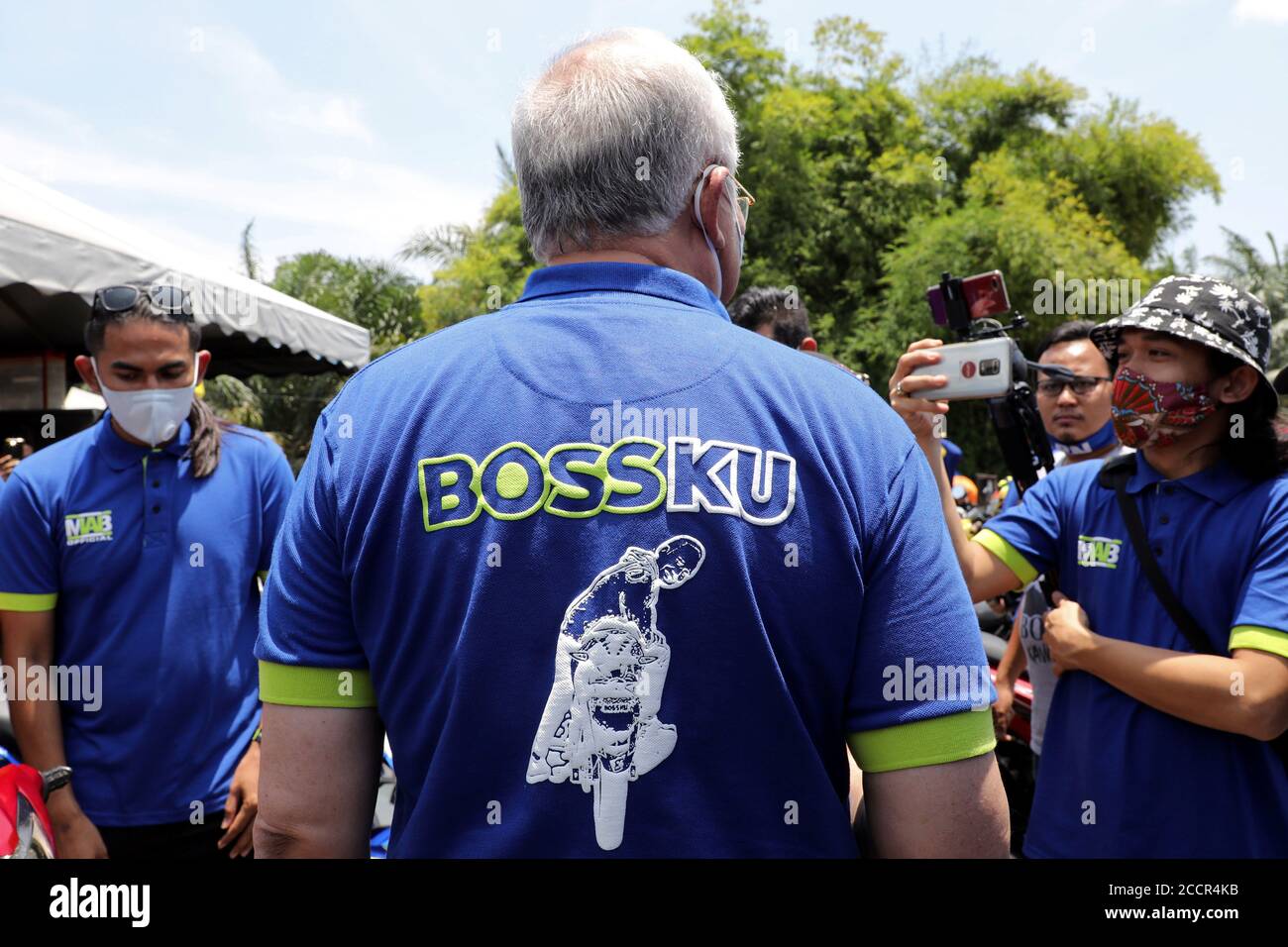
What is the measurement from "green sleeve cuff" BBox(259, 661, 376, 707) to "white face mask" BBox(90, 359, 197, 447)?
1815 mm

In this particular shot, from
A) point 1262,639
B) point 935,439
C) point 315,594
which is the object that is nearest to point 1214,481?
point 1262,639

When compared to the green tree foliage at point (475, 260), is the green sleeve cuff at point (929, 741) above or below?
below


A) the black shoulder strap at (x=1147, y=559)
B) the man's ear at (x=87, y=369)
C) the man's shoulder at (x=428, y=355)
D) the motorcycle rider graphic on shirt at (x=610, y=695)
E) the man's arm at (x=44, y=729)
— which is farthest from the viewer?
the man's ear at (x=87, y=369)

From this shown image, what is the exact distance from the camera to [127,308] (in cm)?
280

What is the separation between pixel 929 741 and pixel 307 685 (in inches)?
30.0

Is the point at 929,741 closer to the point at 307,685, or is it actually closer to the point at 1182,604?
the point at 307,685

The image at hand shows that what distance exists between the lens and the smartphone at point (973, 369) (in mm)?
2385

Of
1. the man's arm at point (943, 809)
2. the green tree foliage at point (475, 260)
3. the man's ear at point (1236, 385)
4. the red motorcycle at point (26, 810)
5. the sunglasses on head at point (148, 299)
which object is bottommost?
the red motorcycle at point (26, 810)

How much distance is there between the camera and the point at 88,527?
103 inches

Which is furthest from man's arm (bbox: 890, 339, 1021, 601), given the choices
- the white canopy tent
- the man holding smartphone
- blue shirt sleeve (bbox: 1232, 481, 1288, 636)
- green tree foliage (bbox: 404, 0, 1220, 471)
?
green tree foliage (bbox: 404, 0, 1220, 471)

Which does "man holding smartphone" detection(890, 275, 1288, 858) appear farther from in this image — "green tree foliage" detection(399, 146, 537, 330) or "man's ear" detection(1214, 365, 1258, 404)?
"green tree foliage" detection(399, 146, 537, 330)

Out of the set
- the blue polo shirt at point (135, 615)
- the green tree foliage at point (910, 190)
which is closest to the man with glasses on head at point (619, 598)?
the blue polo shirt at point (135, 615)

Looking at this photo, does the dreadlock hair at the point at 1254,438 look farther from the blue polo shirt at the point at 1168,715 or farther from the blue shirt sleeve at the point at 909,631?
the blue shirt sleeve at the point at 909,631

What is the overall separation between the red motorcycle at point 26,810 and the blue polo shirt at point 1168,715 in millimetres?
2321
